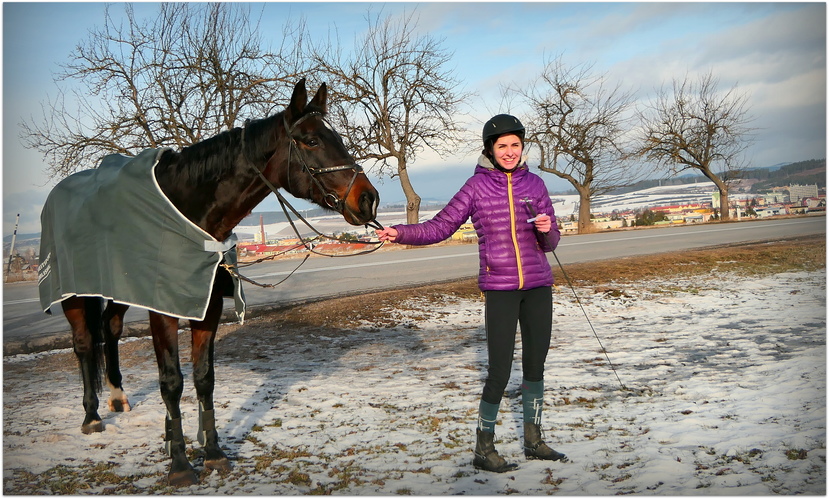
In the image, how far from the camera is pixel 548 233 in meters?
3.45

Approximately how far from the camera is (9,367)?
6203 mm

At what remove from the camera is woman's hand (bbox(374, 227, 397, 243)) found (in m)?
3.44

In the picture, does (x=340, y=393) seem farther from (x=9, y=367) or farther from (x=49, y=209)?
(x=9, y=367)

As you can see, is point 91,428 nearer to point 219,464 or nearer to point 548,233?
point 219,464

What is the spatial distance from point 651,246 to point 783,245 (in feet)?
10.8

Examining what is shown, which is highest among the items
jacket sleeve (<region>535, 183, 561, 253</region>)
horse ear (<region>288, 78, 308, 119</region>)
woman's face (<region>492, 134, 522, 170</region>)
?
horse ear (<region>288, 78, 308, 119</region>)

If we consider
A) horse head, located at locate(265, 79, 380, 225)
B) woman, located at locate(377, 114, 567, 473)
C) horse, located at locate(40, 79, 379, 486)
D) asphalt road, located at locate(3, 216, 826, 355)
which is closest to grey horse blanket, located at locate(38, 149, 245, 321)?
horse, located at locate(40, 79, 379, 486)

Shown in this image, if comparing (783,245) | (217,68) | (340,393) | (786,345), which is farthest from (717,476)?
(217,68)

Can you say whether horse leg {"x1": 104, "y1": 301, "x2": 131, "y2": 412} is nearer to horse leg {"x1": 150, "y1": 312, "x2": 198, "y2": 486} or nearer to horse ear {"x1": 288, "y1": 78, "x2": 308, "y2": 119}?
horse leg {"x1": 150, "y1": 312, "x2": 198, "y2": 486}

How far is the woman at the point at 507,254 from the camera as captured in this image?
3449mm

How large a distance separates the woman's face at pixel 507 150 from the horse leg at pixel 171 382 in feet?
6.81

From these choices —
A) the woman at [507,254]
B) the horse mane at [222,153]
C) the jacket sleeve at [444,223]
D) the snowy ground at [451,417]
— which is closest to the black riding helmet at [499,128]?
the woman at [507,254]

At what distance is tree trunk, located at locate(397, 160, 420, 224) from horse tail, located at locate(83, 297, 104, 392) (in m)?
18.2

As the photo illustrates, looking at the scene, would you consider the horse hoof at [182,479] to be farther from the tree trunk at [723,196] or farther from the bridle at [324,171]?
the tree trunk at [723,196]
